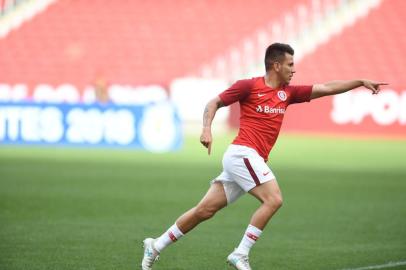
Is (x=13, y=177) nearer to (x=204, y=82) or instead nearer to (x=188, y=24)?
(x=204, y=82)

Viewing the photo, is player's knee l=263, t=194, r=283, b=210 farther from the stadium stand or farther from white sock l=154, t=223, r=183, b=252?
the stadium stand

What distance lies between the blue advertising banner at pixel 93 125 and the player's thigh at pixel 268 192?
56.0 ft

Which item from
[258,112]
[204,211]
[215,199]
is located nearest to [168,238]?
[204,211]

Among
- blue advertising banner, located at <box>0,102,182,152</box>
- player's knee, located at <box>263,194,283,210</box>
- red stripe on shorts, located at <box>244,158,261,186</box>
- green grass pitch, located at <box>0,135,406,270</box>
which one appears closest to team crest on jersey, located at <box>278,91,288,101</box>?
red stripe on shorts, located at <box>244,158,261,186</box>

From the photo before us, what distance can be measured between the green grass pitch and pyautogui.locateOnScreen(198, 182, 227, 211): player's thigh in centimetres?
79

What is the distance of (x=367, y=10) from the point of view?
38000 millimetres

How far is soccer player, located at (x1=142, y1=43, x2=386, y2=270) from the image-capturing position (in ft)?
27.0

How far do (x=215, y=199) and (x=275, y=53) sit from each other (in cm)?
136

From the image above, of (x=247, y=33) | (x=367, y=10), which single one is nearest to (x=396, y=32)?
(x=367, y=10)

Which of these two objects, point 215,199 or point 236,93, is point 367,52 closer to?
point 236,93

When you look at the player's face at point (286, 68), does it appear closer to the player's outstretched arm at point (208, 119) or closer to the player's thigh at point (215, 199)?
the player's outstretched arm at point (208, 119)

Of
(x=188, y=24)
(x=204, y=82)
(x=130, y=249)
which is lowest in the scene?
(x=130, y=249)

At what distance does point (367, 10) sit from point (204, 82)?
8281 mm

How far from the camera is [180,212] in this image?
13234 mm
